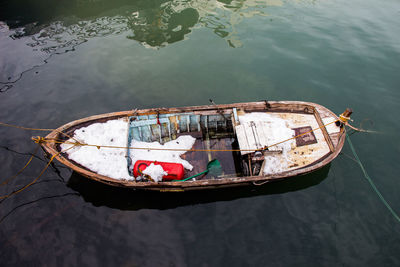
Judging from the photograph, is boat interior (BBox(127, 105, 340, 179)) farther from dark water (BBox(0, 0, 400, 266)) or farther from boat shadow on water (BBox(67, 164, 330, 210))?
dark water (BBox(0, 0, 400, 266))

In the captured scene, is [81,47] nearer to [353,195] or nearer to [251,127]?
[251,127]

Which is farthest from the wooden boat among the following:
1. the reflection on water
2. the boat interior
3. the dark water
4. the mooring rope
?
the reflection on water

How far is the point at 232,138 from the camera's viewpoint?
1160cm

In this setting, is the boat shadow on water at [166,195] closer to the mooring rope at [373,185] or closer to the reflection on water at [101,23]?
the mooring rope at [373,185]

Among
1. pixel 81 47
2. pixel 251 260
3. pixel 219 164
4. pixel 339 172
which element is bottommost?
pixel 251 260

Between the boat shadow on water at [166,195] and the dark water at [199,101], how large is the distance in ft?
0.17

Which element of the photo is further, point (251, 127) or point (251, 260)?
point (251, 127)

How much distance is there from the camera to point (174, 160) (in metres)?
10.4

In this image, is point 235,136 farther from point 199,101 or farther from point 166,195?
point 166,195

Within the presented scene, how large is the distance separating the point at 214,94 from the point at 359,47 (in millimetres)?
13561

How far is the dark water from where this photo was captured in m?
8.68

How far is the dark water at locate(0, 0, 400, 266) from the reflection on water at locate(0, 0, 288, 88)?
0.19m

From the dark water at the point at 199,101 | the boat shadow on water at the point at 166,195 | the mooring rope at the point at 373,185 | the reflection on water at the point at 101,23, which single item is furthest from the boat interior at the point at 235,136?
the reflection on water at the point at 101,23

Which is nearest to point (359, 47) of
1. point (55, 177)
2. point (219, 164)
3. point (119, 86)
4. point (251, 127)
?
point (251, 127)
